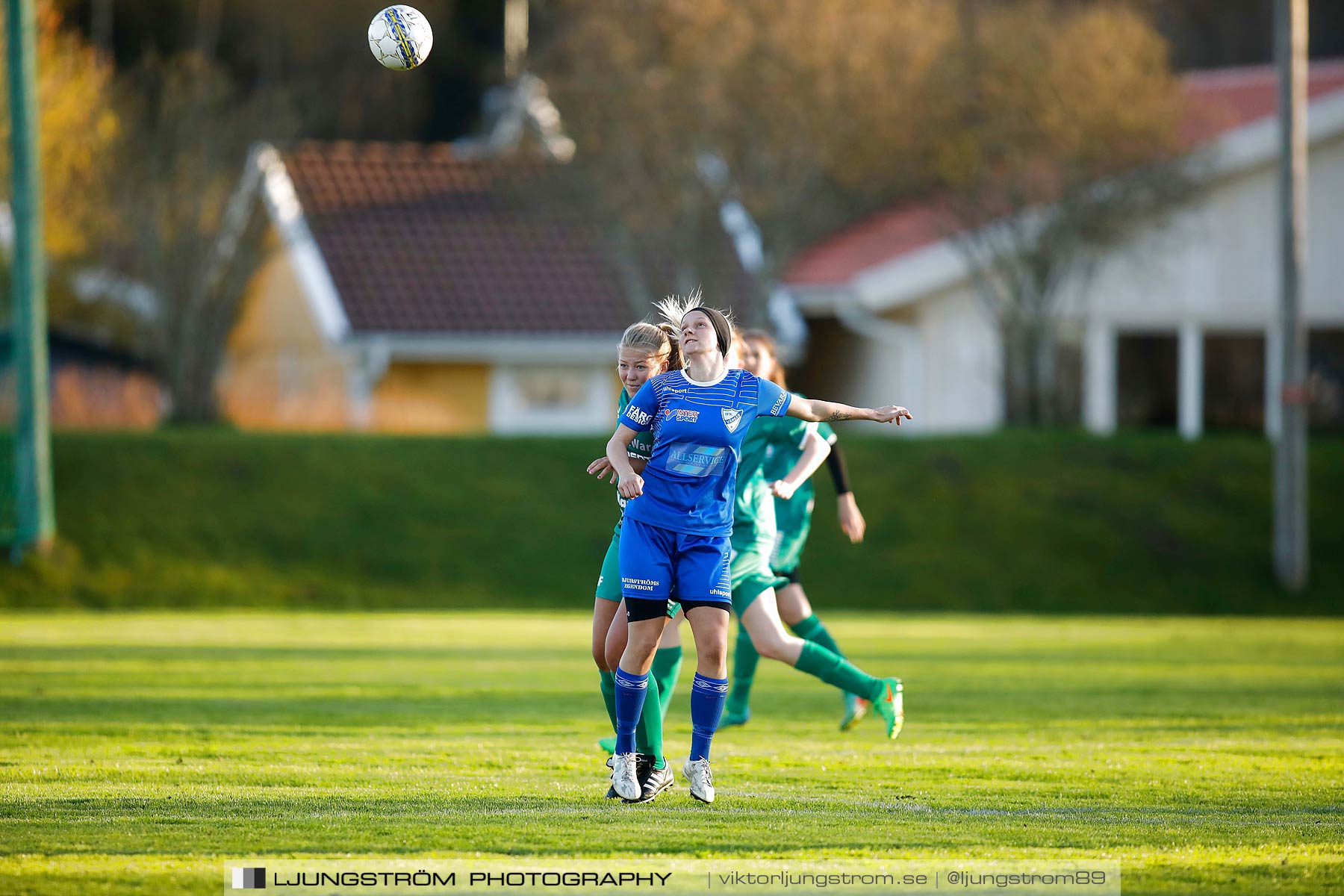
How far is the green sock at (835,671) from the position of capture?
27.1ft

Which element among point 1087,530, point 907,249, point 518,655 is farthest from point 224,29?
point 518,655

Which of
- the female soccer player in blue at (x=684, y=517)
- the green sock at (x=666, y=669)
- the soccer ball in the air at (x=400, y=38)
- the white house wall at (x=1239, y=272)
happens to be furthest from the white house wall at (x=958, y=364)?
the female soccer player in blue at (x=684, y=517)

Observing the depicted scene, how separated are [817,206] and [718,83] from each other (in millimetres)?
2998

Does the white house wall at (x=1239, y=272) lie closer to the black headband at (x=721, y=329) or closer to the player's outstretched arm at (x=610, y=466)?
the black headband at (x=721, y=329)

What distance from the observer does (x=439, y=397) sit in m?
28.5

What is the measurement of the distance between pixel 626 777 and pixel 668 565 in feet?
2.86

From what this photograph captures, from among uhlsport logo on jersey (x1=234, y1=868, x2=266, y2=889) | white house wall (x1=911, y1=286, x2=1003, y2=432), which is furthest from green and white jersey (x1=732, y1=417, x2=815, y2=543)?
white house wall (x1=911, y1=286, x2=1003, y2=432)

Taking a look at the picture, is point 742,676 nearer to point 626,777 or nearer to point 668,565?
point 626,777

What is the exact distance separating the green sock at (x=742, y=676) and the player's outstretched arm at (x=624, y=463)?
3110 millimetres

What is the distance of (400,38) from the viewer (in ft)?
29.3

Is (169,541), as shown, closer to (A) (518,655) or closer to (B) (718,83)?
(A) (518,655)

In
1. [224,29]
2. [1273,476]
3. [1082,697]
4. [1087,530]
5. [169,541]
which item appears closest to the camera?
[1082,697]

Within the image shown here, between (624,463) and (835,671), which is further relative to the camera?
(835,671)

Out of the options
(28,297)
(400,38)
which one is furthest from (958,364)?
(400,38)
